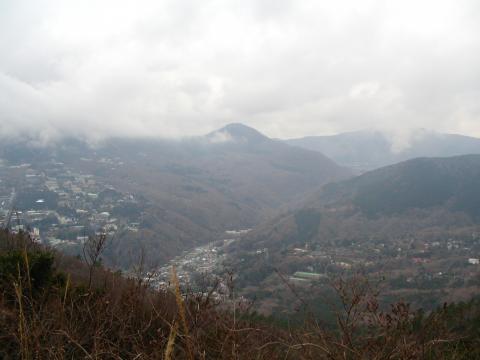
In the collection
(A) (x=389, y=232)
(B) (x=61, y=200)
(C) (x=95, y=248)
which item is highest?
Answer: (C) (x=95, y=248)

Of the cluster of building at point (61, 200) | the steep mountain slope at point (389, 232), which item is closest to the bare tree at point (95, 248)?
the steep mountain slope at point (389, 232)

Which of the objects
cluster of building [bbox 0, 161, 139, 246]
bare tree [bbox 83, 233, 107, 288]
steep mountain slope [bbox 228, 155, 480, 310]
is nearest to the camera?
bare tree [bbox 83, 233, 107, 288]

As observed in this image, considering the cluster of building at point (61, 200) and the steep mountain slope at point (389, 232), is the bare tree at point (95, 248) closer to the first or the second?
the steep mountain slope at point (389, 232)

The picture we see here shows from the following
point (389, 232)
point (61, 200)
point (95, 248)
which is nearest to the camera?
point (95, 248)

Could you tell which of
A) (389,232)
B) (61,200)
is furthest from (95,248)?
(389,232)

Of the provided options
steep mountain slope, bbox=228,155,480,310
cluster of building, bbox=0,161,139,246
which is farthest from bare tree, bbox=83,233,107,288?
cluster of building, bbox=0,161,139,246

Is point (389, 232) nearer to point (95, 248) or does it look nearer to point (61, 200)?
point (61, 200)

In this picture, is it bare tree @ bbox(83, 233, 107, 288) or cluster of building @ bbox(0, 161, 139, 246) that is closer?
bare tree @ bbox(83, 233, 107, 288)

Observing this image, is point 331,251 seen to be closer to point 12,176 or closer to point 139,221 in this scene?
point 139,221

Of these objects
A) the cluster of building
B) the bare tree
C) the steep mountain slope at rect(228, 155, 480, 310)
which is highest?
the bare tree

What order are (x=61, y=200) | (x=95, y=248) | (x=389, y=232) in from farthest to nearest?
(x=389, y=232) → (x=61, y=200) → (x=95, y=248)

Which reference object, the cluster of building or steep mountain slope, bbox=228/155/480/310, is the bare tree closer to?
steep mountain slope, bbox=228/155/480/310
